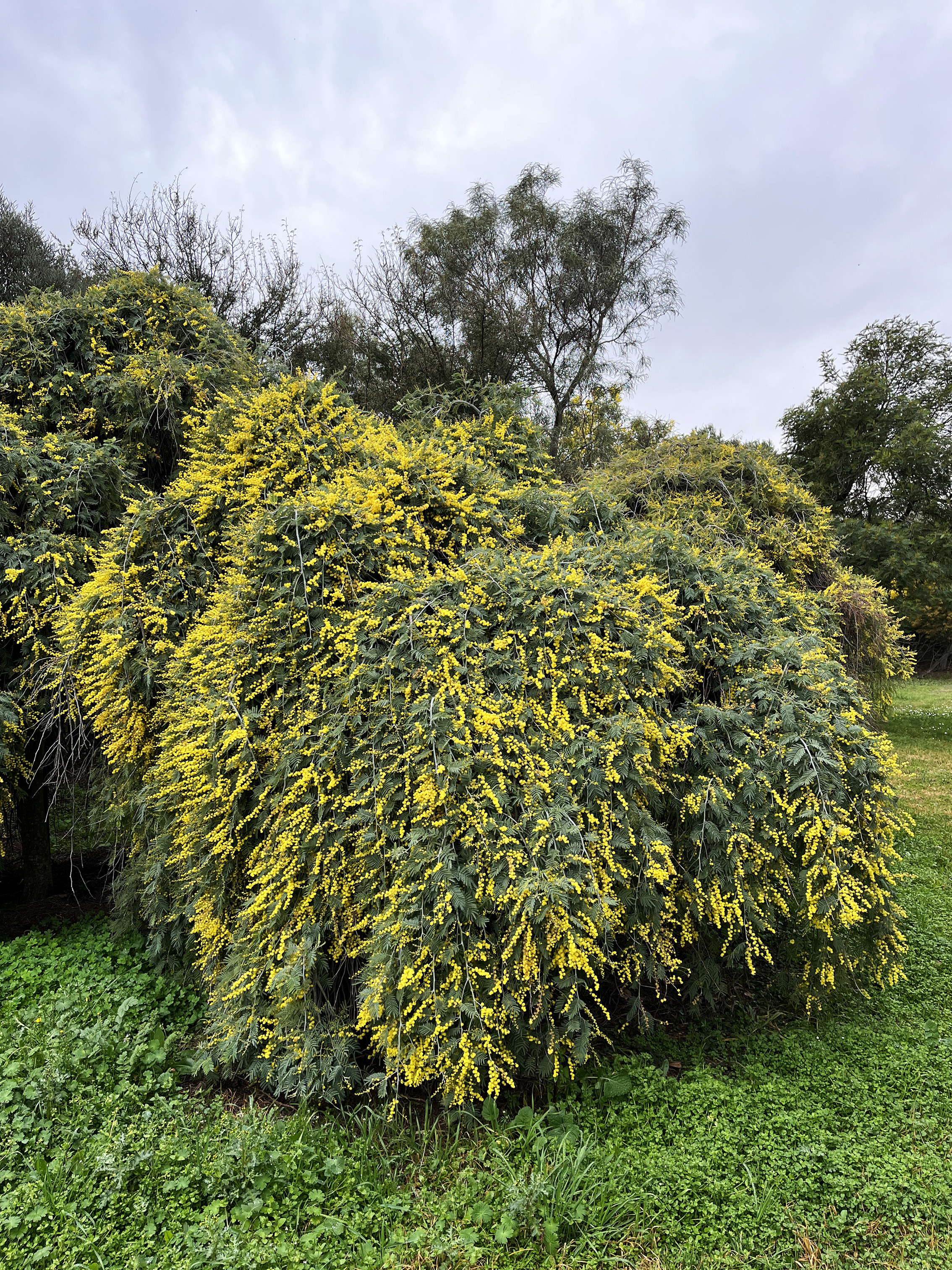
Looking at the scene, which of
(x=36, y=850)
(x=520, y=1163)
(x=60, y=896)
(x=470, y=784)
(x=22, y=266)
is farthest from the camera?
(x=22, y=266)

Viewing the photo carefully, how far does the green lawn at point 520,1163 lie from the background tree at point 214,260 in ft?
40.2

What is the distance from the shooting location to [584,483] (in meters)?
4.67

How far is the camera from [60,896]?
214 inches

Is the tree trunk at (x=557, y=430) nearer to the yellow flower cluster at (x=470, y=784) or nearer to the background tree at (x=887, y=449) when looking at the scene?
the background tree at (x=887, y=449)

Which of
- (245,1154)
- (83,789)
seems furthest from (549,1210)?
(83,789)

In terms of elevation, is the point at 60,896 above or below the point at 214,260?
below

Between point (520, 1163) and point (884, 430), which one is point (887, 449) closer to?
point (884, 430)

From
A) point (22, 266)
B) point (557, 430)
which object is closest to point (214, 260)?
point (22, 266)

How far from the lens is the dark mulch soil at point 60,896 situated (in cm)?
485

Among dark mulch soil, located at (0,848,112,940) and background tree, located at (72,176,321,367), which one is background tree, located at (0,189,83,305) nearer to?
background tree, located at (72,176,321,367)

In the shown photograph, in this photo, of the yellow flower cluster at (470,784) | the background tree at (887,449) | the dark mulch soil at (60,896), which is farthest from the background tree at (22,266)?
the background tree at (887,449)

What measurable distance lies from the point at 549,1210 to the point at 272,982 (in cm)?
132

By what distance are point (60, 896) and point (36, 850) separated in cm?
45

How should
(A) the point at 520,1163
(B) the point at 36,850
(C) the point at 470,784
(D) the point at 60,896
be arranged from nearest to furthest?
(A) the point at 520,1163, (C) the point at 470,784, (B) the point at 36,850, (D) the point at 60,896
